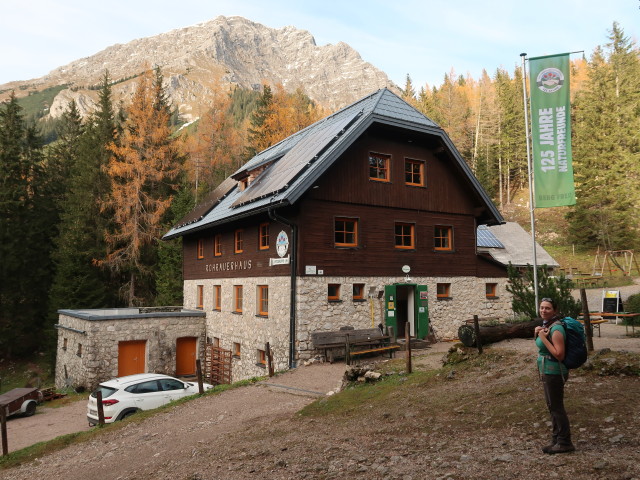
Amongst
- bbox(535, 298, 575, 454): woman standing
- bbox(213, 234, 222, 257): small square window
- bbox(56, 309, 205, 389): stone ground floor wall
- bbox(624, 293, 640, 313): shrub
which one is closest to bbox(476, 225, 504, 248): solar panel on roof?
bbox(624, 293, 640, 313): shrub

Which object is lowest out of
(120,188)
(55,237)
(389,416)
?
(389,416)

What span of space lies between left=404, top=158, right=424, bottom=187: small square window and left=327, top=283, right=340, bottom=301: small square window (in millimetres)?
5650

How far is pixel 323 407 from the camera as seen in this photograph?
34.6 ft

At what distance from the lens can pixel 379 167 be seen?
64.4 ft

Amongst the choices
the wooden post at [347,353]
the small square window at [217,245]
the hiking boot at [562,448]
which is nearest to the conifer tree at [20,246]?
the small square window at [217,245]

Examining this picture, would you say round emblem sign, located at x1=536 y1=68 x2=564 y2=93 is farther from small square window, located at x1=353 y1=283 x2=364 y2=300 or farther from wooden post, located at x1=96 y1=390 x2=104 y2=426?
wooden post, located at x1=96 y1=390 x2=104 y2=426

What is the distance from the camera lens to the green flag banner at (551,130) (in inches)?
588

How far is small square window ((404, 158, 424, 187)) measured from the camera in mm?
20406

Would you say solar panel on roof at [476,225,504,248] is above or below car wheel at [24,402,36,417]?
above

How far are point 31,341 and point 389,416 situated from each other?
35.9 metres

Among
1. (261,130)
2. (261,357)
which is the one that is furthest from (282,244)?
(261,130)

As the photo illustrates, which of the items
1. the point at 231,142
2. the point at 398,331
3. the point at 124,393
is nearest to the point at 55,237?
the point at 231,142

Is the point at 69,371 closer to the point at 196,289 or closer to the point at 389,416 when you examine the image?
the point at 196,289

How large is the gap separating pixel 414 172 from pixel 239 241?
8575mm
